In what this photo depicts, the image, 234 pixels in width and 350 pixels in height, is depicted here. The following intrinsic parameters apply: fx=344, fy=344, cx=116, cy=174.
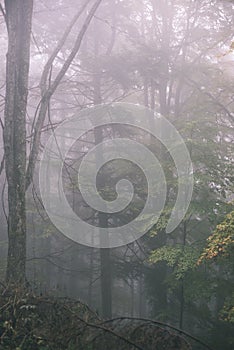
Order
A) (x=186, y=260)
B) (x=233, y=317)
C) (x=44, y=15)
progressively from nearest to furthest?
1. (x=233, y=317)
2. (x=186, y=260)
3. (x=44, y=15)

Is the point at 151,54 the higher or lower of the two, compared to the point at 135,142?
higher

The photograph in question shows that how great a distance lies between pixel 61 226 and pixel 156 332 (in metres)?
11.2

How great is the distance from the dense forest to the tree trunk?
0.07 ft

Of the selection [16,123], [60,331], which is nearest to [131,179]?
[16,123]

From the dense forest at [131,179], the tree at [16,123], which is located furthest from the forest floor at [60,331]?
the tree at [16,123]

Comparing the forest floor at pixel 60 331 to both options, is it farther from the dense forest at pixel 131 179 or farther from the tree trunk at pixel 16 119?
the tree trunk at pixel 16 119

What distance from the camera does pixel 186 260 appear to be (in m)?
8.83

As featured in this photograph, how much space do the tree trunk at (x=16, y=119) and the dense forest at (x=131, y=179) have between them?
0.02 m

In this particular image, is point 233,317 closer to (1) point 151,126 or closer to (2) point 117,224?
(2) point 117,224

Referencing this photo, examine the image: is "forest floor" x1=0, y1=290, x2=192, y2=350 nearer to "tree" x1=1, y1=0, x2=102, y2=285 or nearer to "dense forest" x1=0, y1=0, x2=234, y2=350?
"dense forest" x1=0, y1=0, x2=234, y2=350

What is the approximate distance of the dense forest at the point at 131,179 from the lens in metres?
5.34

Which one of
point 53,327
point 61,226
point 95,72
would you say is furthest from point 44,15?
point 53,327

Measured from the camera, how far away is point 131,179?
1360 cm

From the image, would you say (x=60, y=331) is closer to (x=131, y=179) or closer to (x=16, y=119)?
(x=16, y=119)
